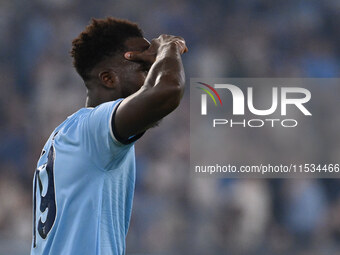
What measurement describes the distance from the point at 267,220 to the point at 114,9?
3.34m

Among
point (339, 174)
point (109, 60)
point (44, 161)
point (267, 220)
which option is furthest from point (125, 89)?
point (339, 174)

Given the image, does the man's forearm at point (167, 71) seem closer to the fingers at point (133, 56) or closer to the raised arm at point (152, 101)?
the raised arm at point (152, 101)

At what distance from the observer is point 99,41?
6.94ft

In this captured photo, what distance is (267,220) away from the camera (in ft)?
19.4

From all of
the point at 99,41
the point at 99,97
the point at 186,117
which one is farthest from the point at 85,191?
the point at 186,117

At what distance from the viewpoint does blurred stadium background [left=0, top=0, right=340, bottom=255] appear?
5.84 metres

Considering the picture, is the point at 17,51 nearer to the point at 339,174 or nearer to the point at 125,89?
the point at 339,174

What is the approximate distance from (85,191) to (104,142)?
0.70ft

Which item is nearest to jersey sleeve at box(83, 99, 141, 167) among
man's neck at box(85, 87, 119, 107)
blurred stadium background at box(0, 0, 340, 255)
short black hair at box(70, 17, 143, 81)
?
man's neck at box(85, 87, 119, 107)

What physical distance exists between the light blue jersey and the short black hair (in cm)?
29

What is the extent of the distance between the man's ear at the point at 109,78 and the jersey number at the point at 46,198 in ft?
1.07

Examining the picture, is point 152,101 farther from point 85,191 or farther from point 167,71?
point 85,191

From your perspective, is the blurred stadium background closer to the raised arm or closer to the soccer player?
the soccer player

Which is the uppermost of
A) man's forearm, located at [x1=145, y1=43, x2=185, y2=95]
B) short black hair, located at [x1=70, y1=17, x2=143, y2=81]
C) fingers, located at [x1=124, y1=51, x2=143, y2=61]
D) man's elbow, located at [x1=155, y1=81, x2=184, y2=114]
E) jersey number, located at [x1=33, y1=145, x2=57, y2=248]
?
short black hair, located at [x1=70, y1=17, x2=143, y2=81]
